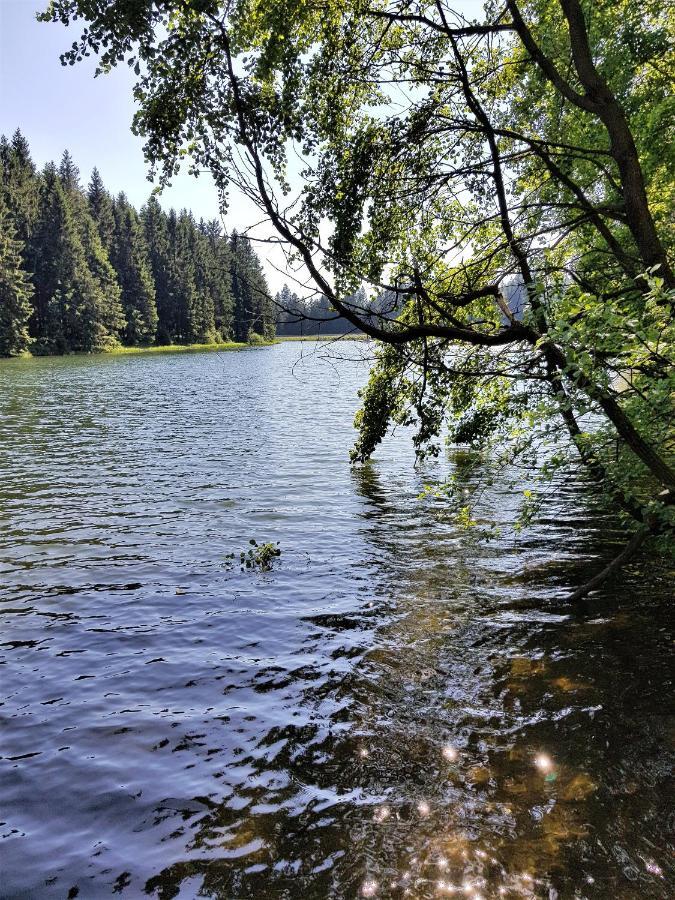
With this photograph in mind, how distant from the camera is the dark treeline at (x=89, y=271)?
87.1 meters

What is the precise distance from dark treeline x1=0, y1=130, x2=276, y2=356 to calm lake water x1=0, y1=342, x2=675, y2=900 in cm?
6218

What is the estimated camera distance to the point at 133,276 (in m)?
112

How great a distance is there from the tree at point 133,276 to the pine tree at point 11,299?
77.4ft

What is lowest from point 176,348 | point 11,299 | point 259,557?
point 259,557

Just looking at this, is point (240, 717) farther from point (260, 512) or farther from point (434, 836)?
point (260, 512)

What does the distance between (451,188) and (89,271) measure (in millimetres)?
98823

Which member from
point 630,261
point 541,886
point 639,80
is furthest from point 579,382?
point 639,80

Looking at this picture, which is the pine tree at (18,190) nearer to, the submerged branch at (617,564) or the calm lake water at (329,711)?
the calm lake water at (329,711)

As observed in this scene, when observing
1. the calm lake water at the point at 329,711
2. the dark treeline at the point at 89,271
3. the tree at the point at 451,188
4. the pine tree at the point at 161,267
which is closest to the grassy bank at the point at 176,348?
the dark treeline at the point at 89,271

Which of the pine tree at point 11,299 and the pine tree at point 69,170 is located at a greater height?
the pine tree at point 69,170

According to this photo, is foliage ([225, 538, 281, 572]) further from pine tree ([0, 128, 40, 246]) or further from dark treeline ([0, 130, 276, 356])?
pine tree ([0, 128, 40, 246])

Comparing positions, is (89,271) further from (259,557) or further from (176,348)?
(259,557)

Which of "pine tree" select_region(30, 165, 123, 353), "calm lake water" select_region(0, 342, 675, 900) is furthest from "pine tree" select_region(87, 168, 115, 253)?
"calm lake water" select_region(0, 342, 675, 900)

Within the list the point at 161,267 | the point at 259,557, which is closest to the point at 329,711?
the point at 259,557
